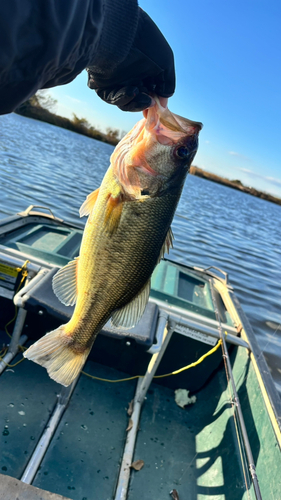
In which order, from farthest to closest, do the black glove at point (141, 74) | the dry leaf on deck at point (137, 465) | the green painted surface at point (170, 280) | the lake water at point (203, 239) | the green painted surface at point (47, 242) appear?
the lake water at point (203, 239), the green painted surface at point (170, 280), the green painted surface at point (47, 242), the dry leaf on deck at point (137, 465), the black glove at point (141, 74)

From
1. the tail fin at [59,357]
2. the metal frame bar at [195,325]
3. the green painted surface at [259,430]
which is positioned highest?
the tail fin at [59,357]

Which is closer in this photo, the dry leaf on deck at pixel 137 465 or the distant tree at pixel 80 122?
the dry leaf on deck at pixel 137 465

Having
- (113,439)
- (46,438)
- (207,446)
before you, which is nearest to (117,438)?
(113,439)

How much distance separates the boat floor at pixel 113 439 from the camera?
9.50 ft

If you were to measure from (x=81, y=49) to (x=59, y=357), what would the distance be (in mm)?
1812

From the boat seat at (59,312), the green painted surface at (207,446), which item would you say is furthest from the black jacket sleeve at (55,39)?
the green painted surface at (207,446)

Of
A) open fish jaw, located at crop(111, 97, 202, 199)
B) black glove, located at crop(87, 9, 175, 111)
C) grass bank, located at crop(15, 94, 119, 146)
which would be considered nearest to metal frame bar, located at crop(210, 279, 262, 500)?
open fish jaw, located at crop(111, 97, 202, 199)

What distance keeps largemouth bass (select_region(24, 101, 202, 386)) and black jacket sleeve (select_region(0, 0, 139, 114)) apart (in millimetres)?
529

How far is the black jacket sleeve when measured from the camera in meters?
1.02

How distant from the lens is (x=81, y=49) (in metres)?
1.33

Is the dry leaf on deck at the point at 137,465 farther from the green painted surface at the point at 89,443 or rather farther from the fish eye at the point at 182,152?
the fish eye at the point at 182,152

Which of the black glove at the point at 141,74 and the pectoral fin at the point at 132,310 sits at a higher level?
the black glove at the point at 141,74

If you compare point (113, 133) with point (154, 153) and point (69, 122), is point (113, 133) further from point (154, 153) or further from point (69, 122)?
point (154, 153)

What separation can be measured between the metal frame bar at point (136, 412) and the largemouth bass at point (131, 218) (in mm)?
1397
